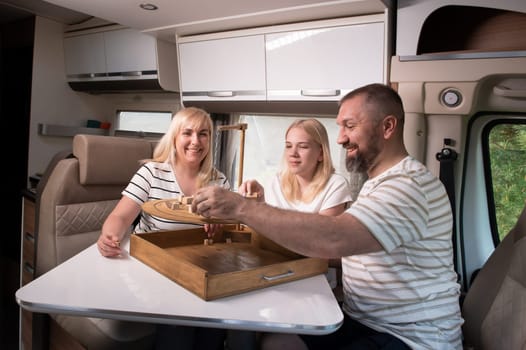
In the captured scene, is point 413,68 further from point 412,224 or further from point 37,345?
point 37,345

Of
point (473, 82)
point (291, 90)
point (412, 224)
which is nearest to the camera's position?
point (412, 224)

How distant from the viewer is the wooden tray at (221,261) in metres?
1.03

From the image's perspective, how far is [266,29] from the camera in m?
2.37

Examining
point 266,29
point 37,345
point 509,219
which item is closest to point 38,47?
point 266,29

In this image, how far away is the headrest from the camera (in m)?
2.17

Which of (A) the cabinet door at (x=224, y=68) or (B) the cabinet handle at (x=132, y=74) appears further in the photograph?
(B) the cabinet handle at (x=132, y=74)

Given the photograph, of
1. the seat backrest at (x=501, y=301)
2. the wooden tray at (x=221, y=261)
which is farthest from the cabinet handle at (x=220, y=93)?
the seat backrest at (x=501, y=301)

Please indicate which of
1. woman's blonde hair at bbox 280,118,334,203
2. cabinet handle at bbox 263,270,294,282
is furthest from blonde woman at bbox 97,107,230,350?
cabinet handle at bbox 263,270,294,282

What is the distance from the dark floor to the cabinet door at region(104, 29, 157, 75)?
179cm

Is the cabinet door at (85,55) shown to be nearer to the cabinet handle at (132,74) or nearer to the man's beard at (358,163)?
the cabinet handle at (132,74)

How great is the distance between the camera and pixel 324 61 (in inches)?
85.7

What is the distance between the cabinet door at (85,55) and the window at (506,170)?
112 inches

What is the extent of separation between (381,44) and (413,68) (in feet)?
0.80

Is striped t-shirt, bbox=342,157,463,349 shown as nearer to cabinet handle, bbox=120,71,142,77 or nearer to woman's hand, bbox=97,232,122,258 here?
woman's hand, bbox=97,232,122,258
